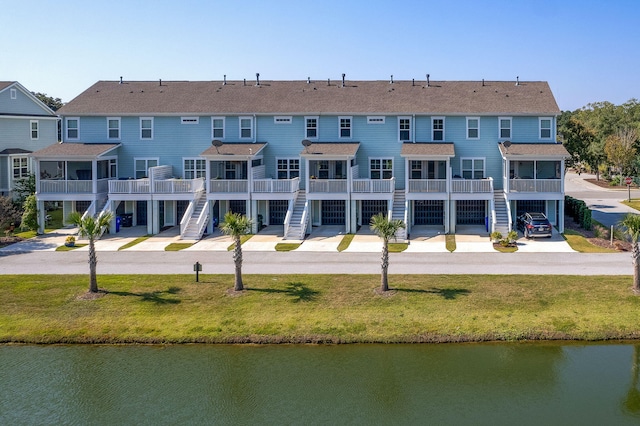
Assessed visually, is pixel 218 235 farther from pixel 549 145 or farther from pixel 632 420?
pixel 632 420

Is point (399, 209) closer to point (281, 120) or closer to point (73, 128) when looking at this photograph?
point (281, 120)

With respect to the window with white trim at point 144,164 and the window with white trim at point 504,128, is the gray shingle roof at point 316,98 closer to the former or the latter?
the window with white trim at point 504,128

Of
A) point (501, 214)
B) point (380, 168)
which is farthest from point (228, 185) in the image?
point (501, 214)

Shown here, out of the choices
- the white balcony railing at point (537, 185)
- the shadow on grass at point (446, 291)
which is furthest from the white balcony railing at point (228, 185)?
the shadow on grass at point (446, 291)

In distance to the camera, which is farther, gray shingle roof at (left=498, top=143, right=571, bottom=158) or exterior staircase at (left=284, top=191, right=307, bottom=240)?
gray shingle roof at (left=498, top=143, right=571, bottom=158)

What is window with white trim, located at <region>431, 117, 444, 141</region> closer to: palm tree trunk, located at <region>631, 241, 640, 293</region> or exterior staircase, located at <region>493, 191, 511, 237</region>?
exterior staircase, located at <region>493, 191, 511, 237</region>

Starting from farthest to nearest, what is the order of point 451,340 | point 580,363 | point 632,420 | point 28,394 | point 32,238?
point 32,238 < point 451,340 < point 580,363 < point 28,394 < point 632,420

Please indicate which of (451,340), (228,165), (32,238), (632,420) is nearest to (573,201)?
Result: (228,165)

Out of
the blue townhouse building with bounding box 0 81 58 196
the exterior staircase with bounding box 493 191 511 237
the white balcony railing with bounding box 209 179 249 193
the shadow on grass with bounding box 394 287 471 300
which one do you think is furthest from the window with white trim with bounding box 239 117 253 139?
the shadow on grass with bounding box 394 287 471 300
